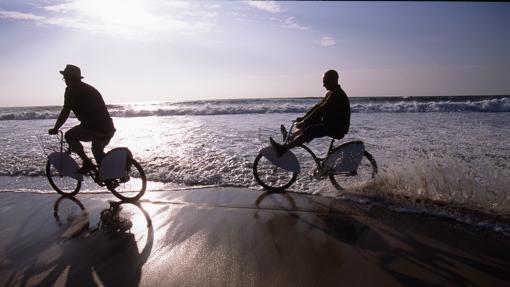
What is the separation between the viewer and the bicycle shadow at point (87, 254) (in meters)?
3.37

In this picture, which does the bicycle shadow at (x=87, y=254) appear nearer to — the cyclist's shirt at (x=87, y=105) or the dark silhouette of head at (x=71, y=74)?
the cyclist's shirt at (x=87, y=105)

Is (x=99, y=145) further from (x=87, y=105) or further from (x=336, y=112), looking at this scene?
(x=336, y=112)

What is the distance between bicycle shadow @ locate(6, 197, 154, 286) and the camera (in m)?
3.37

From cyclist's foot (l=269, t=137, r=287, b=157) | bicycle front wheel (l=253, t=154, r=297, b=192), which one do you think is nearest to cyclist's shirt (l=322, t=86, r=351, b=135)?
cyclist's foot (l=269, t=137, r=287, b=157)

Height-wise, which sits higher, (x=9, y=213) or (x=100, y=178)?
(x=100, y=178)

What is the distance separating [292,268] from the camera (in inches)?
134

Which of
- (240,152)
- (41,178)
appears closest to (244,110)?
A: (240,152)

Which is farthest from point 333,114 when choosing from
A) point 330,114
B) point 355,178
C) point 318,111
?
point 355,178

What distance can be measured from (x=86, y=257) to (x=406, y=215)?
13.7 ft

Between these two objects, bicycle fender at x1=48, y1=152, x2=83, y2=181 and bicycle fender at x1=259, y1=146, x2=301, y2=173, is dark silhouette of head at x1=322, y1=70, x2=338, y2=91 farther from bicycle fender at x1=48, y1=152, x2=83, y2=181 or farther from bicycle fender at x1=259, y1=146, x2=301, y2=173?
bicycle fender at x1=48, y1=152, x2=83, y2=181

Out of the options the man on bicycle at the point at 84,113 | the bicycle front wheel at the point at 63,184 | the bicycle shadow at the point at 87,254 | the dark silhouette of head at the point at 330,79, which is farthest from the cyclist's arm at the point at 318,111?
the bicycle front wheel at the point at 63,184

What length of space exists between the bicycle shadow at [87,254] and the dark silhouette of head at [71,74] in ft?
6.98

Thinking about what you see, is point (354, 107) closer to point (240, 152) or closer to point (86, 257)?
point (240, 152)

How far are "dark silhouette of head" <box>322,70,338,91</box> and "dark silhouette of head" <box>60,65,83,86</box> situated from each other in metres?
3.93
